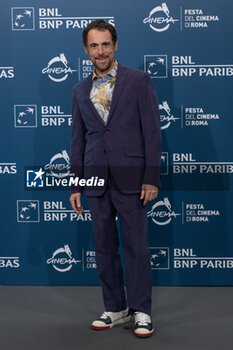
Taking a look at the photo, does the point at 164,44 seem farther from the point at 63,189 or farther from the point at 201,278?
the point at 201,278

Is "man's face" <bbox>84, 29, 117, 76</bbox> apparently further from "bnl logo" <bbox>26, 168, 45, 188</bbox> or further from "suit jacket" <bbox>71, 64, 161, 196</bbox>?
"bnl logo" <bbox>26, 168, 45, 188</bbox>

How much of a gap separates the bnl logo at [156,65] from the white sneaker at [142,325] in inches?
66.0

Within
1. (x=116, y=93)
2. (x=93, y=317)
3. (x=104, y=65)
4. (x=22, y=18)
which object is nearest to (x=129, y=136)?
(x=116, y=93)

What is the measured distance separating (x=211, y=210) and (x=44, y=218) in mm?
1254

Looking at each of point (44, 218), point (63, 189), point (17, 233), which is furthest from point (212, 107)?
point (17, 233)

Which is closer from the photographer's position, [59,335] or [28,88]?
[59,335]

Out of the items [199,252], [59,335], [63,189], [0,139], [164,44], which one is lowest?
[59,335]

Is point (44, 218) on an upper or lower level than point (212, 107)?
lower

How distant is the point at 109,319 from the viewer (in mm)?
2832

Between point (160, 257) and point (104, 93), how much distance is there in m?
1.42

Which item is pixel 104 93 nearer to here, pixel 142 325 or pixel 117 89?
pixel 117 89

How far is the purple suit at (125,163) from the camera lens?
265 cm

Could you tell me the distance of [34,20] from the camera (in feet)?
11.2

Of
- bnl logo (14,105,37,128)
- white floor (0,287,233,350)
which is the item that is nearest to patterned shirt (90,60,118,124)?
bnl logo (14,105,37,128)
